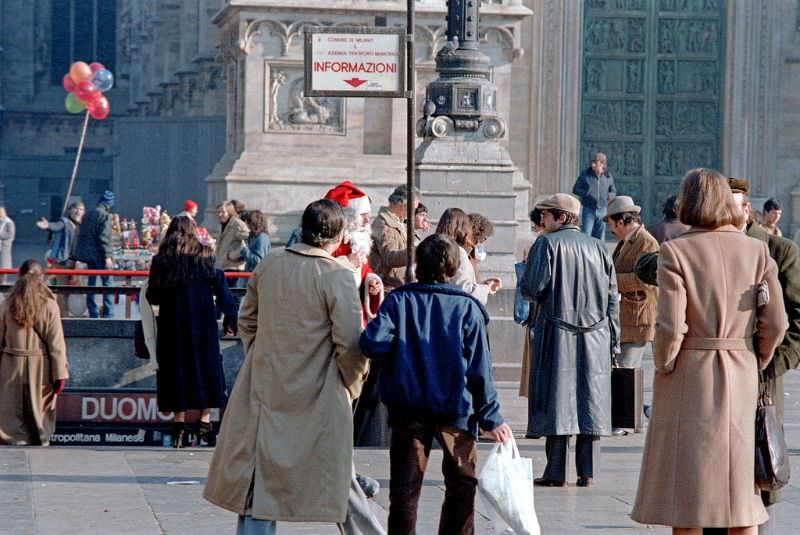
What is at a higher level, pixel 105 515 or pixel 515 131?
pixel 515 131

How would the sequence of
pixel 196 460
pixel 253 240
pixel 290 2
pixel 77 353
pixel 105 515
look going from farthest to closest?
pixel 290 2 < pixel 253 240 < pixel 77 353 < pixel 196 460 < pixel 105 515

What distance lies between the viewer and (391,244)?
460 inches

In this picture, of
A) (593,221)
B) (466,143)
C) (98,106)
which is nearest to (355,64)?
(466,143)

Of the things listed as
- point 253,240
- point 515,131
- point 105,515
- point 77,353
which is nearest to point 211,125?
point 515,131

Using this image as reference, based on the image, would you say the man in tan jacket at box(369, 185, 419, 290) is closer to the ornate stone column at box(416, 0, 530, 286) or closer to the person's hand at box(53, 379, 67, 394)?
the person's hand at box(53, 379, 67, 394)

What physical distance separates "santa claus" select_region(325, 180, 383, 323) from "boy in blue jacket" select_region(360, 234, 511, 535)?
106 centimetres

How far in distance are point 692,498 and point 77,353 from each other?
6.54m

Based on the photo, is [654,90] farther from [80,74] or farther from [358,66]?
[358,66]

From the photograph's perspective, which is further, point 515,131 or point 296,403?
point 515,131

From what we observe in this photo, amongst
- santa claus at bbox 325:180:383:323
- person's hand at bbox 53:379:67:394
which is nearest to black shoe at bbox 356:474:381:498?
santa claus at bbox 325:180:383:323

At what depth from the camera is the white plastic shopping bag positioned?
7707 millimetres

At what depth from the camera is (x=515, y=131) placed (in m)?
26.5

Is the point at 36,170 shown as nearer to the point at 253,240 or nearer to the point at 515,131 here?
the point at 515,131

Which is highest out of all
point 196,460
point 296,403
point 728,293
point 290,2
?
point 290,2
